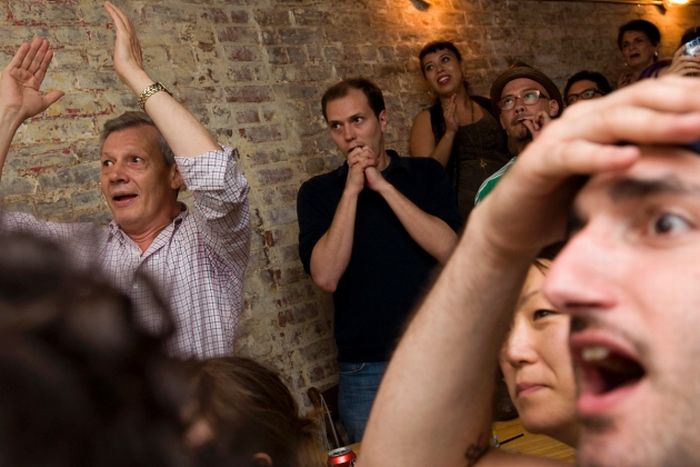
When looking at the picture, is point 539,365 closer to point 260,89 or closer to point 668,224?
point 668,224

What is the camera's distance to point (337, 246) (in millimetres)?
3160

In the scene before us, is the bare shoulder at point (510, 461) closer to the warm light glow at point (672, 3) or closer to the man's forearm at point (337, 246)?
the man's forearm at point (337, 246)

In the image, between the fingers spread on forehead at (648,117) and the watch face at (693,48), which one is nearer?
the fingers spread on forehead at (648,117)

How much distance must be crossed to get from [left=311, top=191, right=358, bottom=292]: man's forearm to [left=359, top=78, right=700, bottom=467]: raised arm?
1968 millimetres

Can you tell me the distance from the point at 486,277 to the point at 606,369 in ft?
0.87

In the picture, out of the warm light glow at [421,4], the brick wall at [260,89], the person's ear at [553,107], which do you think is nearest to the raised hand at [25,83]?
the brick wall at [260,89]

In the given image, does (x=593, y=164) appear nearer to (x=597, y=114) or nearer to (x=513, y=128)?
(x=597, y=114)

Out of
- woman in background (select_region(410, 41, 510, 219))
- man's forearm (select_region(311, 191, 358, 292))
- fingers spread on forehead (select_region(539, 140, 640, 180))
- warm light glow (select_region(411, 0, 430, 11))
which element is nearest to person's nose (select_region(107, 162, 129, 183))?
man's forearm (select_region(311, 191, 358, 292))

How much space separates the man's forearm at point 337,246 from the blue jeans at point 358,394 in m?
0.30

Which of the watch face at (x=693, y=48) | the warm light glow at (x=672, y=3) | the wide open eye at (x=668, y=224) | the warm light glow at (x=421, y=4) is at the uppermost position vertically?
the warm light glow at (x=421, y=4)

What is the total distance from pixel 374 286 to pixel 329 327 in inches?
29.5

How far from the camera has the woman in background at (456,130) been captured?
399 centimetres

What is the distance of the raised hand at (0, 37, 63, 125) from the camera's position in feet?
8.59

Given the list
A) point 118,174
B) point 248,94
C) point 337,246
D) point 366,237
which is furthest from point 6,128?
point 248,94
